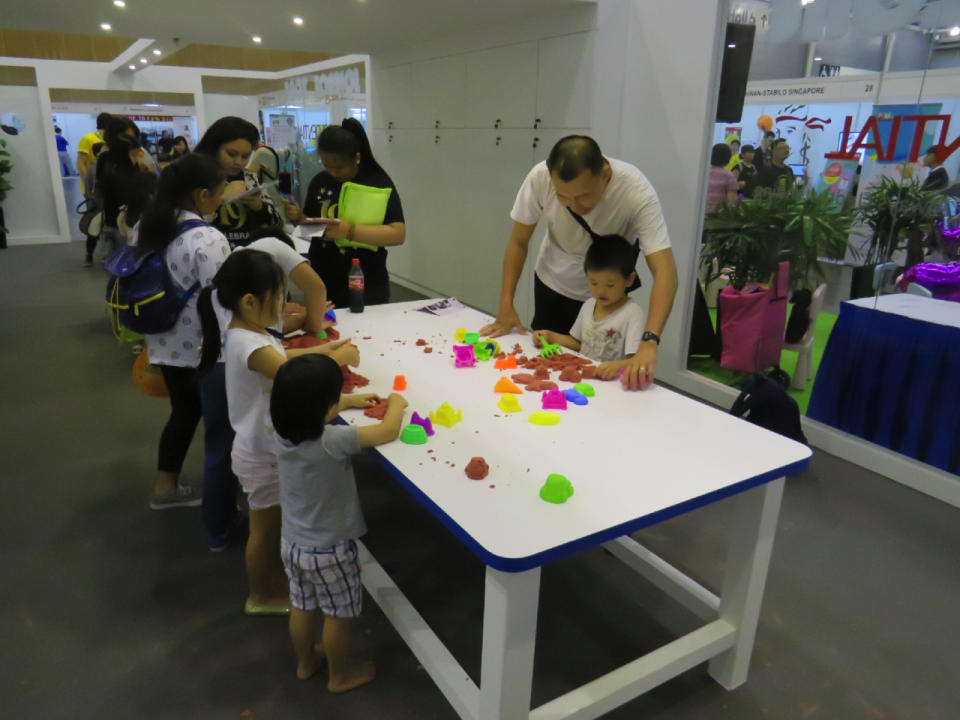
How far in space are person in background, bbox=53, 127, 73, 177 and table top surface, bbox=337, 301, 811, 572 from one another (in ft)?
32.6

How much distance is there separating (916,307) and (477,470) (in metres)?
2.70

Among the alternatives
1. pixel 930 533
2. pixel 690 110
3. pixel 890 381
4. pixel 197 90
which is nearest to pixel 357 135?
pixel 690 110

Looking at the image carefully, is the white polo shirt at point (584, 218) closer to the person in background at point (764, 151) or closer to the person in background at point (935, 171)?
the person in background at point (935, 171)

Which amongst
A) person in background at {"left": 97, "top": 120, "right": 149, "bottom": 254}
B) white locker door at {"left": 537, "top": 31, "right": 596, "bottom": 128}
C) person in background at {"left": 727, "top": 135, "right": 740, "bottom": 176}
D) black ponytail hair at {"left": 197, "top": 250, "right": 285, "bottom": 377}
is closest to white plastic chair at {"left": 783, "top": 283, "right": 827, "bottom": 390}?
person in background at {"left": 727, "top": 135, "right": 740, "bottom": 176}

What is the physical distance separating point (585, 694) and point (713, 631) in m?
0.45

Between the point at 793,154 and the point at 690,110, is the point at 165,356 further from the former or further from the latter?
the point at 793,154

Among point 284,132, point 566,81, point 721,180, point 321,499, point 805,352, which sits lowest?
point 805,352

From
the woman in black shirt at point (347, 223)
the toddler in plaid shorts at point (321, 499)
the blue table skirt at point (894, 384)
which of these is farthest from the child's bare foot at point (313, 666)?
the blue table skirt at point (894, 384)

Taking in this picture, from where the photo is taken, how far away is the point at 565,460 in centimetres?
159

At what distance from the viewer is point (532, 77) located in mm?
4699

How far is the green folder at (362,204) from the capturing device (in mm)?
3002

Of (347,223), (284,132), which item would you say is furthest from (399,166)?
(347,223)

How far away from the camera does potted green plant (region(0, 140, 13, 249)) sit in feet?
29.7

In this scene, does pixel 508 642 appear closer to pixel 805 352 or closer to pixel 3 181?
pixel 805 352
